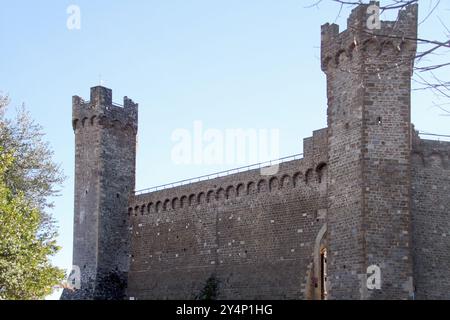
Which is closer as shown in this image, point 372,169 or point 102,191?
point 372,169

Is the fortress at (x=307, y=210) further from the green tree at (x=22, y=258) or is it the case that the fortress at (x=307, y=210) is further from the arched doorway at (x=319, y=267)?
the green tree at (x=22, y=258)

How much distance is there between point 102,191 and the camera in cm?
4078

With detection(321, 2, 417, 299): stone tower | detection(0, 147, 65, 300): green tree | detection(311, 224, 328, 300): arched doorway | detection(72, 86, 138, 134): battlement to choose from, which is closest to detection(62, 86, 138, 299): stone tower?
detection(72, 86, 138, 134): battlement

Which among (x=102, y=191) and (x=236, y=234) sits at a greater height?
(x=102, y=191)

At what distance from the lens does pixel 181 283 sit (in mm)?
37281

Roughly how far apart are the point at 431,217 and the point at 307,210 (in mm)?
5868

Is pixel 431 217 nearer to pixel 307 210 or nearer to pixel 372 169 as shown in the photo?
pixel 372 169

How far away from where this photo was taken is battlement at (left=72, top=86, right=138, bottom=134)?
41875 mm

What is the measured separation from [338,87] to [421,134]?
362cm

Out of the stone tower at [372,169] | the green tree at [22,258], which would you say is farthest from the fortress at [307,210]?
the green tree at [22,258]

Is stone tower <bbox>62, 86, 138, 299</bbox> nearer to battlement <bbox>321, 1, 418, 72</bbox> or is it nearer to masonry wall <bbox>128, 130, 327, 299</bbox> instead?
masonry wall <bbox>128, 130, 327, 299</bbox>

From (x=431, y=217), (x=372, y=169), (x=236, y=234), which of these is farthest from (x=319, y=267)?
(x=372, y=169)

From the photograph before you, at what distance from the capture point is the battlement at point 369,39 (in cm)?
2566
